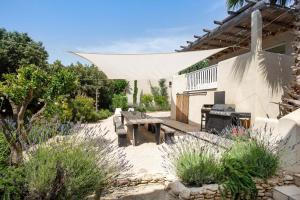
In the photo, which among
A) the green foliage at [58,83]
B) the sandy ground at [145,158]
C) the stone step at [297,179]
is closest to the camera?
the stone step at [297,179]

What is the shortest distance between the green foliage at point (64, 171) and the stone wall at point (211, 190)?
1.34m

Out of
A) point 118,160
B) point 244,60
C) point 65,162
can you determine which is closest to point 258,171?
point 118,160

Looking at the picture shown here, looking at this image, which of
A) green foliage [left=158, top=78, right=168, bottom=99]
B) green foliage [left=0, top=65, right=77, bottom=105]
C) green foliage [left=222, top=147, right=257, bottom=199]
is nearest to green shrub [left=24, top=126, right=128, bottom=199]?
green foliage [left=222, top=147, right=257, bottom=199]

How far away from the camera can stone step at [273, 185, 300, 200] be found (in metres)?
4.64

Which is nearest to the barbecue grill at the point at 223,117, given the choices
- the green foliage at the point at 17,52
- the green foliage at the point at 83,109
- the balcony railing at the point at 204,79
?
the balcony railing at the point at 204,79

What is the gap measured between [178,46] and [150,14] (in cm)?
403

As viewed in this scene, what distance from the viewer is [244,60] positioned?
10.9 meters

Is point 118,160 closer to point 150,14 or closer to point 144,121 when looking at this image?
point 144,121

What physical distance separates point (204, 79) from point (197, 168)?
10.6 m

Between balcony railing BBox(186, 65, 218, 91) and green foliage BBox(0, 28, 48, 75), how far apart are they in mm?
10592

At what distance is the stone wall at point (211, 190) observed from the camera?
474cm

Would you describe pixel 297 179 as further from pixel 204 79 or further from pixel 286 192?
pixel 204 79

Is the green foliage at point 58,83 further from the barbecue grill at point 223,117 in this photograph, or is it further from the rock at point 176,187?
the rock at point 176,187

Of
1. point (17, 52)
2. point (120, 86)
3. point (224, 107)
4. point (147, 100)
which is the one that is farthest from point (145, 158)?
point (120, 86)
